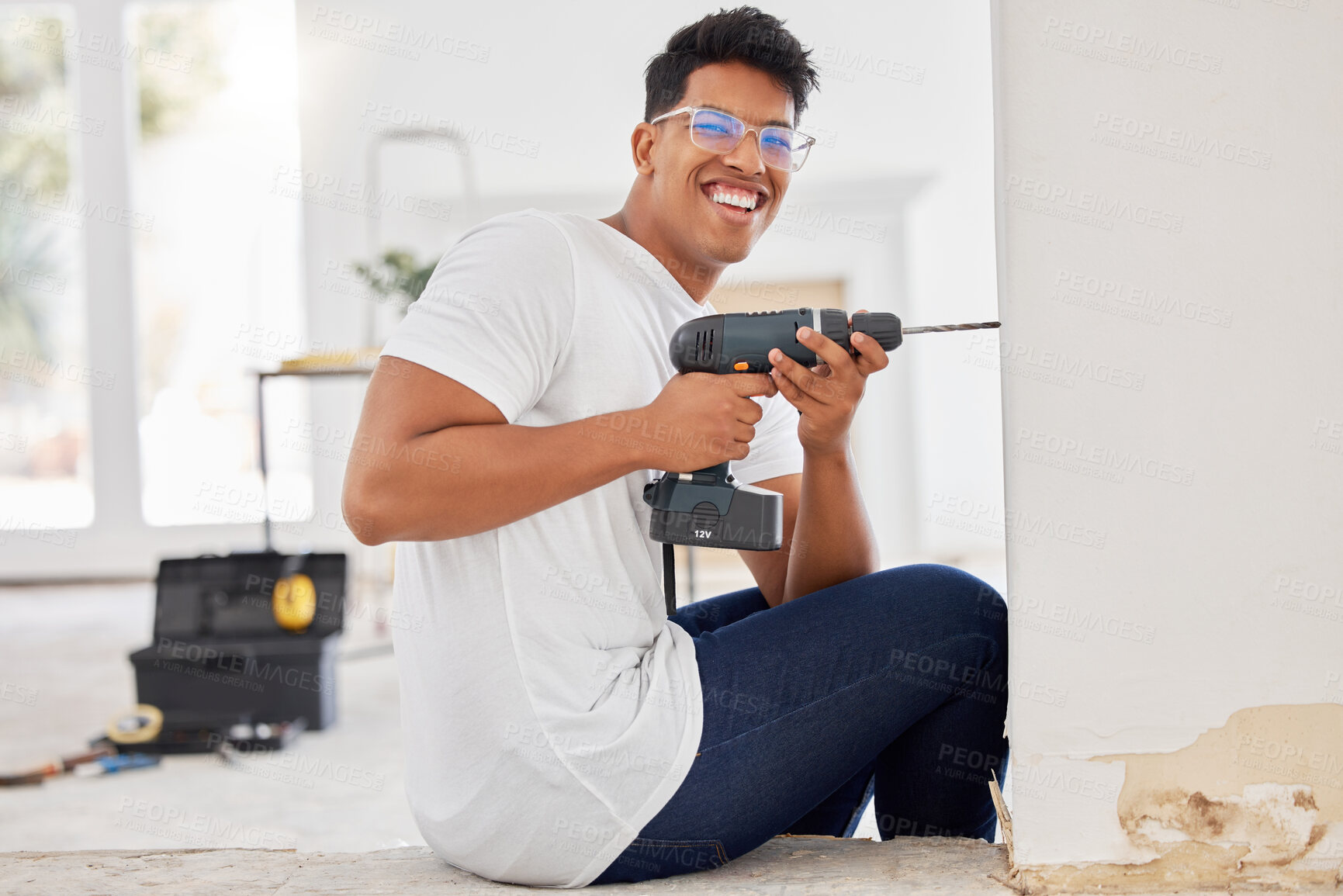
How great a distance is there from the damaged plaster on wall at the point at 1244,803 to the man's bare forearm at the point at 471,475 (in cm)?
63

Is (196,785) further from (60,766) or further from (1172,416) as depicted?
(1172,416)

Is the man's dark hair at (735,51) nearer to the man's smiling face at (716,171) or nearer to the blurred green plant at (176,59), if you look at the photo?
the man's smiling face at (716,171)

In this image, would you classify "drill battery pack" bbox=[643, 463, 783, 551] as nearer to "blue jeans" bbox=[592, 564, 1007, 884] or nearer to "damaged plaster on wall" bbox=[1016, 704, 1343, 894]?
"blue jeans" bbox=[592, 564, 1007, 884]

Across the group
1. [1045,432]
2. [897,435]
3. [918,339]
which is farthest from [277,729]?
[918,339]

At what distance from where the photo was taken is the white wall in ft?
3.43

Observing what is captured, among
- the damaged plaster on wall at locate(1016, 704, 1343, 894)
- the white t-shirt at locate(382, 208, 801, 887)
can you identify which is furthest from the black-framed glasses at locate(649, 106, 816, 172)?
the damaged plaster on wall at locate(1016, 704, 1343, 894)

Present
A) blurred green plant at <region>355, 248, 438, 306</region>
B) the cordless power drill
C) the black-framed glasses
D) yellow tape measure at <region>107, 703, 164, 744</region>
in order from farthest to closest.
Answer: blurred green plant at <region>355, 248, 438, 306</region> < yellow tape measure at <region>107, 703, 164, 744</region> < the black-framed glasses < the cordless power drill

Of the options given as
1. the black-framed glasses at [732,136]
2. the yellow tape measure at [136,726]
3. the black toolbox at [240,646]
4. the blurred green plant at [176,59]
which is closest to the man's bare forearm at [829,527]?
the black-framed glasses at [732,136]

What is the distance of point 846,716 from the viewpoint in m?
1.17

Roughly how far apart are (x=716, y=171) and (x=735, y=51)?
5.8 inches

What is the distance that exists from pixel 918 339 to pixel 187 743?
13.3ft

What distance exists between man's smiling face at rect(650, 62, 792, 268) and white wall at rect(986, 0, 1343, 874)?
1.09 ft

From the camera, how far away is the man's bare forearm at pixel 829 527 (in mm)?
1354

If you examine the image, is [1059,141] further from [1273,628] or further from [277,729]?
[277,729]
